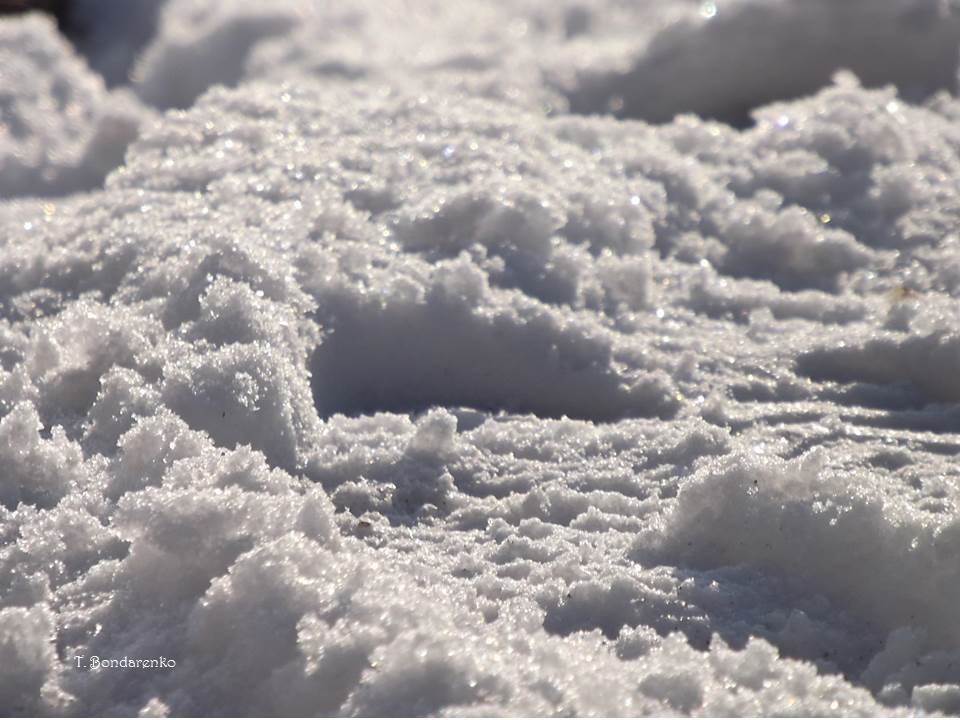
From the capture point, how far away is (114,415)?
191 centimetres

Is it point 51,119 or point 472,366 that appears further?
point 51,119

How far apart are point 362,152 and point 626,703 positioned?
180cm

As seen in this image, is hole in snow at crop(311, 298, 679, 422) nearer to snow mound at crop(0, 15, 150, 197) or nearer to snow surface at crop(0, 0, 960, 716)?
snow surface at crop(0, 0, 960, 716)

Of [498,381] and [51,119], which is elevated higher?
[51,119]

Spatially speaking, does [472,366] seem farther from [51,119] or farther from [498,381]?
[51,119]

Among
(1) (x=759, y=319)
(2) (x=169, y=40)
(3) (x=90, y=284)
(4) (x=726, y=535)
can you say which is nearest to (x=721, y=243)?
(1) (x=759, y=319)

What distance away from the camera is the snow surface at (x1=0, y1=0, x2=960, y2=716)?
59.8 inches

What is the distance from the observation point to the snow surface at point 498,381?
1.52 m

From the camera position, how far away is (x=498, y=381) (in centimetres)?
229

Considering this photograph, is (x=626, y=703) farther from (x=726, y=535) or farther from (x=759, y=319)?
(x=759, y=319)

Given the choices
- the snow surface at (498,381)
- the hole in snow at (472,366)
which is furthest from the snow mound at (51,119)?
the hole in snow at (472,366)

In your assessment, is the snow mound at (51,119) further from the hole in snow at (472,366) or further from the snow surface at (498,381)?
the hole in snow at (472,366)

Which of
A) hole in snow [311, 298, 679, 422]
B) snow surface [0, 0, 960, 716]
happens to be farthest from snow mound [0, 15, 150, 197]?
hole in snow [311, 298, 679, 422]

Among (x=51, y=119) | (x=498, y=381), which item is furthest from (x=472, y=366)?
(x=51, y=119)
